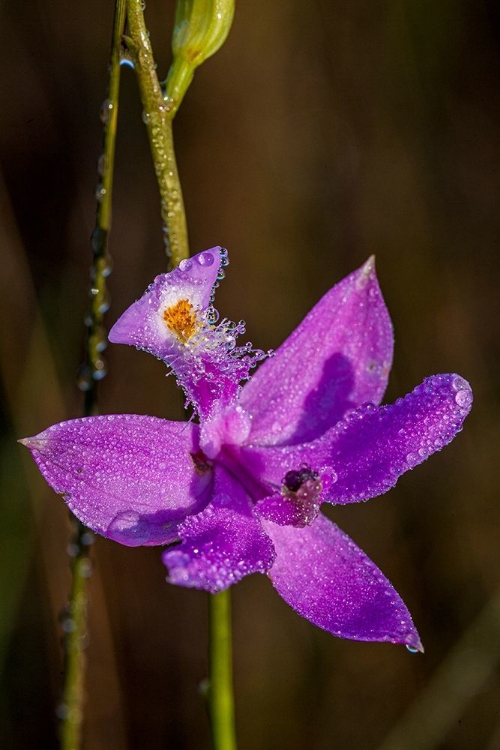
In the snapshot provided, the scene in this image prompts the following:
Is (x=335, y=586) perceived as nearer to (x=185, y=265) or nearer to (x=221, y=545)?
(x=221, y=545)

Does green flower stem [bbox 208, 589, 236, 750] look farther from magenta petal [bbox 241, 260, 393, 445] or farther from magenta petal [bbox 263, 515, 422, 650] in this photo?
magenta petal [bbox 241, 260, 393, 445]

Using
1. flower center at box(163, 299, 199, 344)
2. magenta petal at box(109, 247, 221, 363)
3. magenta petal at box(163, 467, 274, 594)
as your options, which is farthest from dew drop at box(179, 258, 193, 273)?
magenta petal at box(163, 467, 274, 594)

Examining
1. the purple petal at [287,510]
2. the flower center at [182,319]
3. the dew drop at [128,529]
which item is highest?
the flower center at [182,319]

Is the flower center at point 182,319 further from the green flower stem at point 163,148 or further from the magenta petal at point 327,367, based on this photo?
the magenta petal at point 327,367

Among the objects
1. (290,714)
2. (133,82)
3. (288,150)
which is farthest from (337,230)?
(290,714)

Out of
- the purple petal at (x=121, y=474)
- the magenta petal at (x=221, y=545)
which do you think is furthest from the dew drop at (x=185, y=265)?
the magenta petal at (x=221, y=545)
